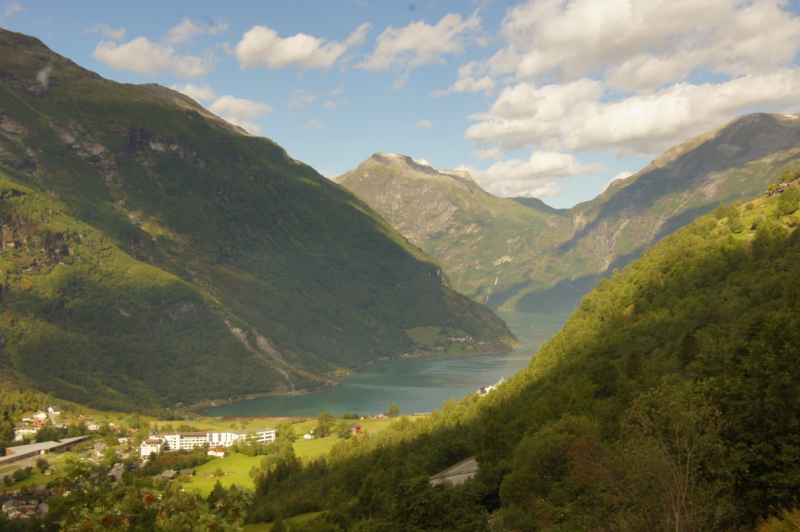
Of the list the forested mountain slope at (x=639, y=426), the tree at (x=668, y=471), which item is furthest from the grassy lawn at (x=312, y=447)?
the tree at (x=668, y=471)

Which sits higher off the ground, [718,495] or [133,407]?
[718,495]

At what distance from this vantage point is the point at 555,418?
47375mm

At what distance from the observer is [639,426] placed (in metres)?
20.0

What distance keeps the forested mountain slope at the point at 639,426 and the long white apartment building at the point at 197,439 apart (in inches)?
1477

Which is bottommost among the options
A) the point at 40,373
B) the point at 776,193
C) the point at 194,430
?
the point at 194,430

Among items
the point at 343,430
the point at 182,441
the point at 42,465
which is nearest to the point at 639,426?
the point at 343,430

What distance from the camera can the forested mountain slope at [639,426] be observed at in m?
18.6

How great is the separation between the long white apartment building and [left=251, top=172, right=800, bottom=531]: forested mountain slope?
37523mm

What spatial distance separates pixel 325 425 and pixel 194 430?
34.6m

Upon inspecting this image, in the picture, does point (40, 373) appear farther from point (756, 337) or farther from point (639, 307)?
point (756, 337)

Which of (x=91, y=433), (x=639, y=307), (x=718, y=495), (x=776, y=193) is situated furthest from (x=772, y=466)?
(x=91, y=433)

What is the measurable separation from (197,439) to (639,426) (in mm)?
118314

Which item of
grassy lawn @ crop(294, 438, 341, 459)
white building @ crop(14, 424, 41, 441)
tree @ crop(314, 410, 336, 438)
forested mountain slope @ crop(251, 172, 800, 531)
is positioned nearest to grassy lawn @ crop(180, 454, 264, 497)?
forested mountain slope @ crop(251, 172, 800, 531)

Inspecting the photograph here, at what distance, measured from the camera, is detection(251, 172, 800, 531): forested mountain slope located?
1862 centimetres
